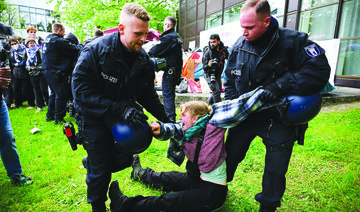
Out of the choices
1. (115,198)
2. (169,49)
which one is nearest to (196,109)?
(115,198)

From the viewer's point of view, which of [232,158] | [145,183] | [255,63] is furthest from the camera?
[145,183]

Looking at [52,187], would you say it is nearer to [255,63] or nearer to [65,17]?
[255,63]

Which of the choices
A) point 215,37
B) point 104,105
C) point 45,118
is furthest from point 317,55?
point 45,118

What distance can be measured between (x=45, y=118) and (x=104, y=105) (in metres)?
5.46

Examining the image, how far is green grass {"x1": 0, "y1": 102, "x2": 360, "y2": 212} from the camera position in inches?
101

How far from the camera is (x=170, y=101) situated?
5.05m

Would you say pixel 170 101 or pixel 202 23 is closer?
pixel 170 101

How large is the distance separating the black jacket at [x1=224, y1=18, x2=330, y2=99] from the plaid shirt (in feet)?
0.57

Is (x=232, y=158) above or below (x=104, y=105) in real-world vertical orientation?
below

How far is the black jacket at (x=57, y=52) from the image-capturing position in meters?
5.28

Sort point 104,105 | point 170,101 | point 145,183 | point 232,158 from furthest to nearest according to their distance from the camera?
point 170,101, point 145,183, point 232,158, point 104,105

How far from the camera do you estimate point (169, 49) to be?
4.79 metres

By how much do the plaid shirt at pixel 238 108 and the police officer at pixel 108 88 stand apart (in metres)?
0.77

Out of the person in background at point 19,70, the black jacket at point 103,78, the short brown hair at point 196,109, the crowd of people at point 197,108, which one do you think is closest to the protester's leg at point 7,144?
the crowd of people at point 197,108
